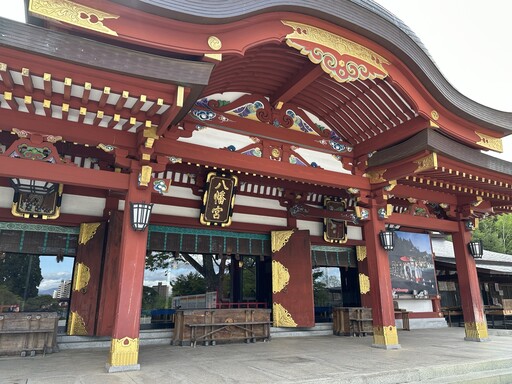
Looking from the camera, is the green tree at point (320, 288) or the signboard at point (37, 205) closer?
the signboard at point (37, 205)

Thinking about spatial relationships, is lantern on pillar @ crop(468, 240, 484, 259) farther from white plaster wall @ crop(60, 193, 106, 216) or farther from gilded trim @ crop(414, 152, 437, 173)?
white plaster wall @ crop(60, 193, 106, 216)

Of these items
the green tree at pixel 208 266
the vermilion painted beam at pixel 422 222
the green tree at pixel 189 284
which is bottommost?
the green tree at pixel 189 284

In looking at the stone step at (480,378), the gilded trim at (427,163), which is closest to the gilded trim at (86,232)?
the stone step at (480,378)

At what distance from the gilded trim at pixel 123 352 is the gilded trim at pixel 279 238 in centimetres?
488

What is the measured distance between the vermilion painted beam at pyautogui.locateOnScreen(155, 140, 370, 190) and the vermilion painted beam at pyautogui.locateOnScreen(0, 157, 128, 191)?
84 cm

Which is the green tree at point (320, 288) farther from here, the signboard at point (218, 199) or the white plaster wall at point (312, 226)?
the signboard at point (218, 199)

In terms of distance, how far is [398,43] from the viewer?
5930mm

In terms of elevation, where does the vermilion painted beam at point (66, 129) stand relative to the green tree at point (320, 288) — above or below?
above

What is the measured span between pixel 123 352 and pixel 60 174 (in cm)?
268

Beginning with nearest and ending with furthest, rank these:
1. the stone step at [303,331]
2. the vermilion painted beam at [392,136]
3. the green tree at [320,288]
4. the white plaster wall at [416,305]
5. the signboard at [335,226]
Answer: the vermilion painted beam at [392,136] → the stone step at [303,331] → the signboard at [335,226] → the green tree at [320,288] → the white plaster wall at [416,305]

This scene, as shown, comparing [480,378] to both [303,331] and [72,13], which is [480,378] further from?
[72,13]

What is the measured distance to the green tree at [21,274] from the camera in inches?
300

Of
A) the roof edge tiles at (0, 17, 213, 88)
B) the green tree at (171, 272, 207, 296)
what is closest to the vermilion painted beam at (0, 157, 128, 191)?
the roof edge tiles at (0, 17, 213, 88)

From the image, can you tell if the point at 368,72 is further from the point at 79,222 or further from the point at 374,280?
the point at 79,222
